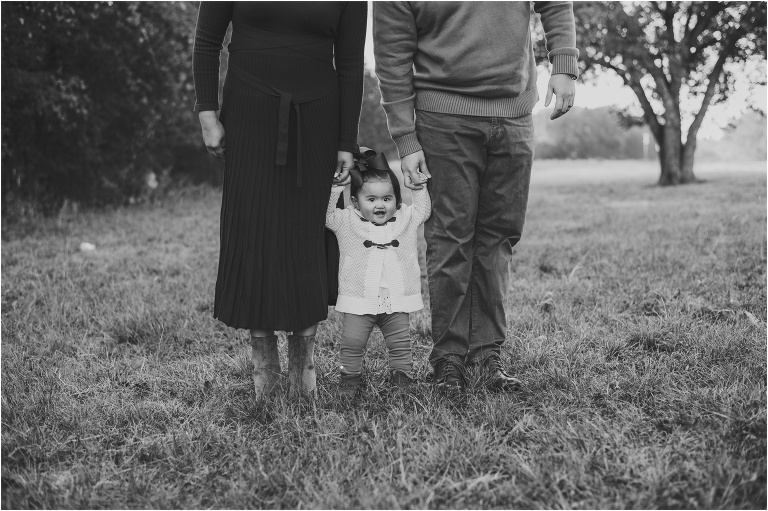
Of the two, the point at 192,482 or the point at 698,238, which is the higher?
the point at 698,238

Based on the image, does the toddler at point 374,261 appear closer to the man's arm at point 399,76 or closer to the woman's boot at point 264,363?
the man's arm at point 399,76

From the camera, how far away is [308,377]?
2.73 metres

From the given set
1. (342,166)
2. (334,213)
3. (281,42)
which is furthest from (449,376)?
(281,42)

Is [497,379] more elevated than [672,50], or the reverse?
[672,50]

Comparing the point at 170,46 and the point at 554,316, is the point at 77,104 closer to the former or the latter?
the point at 170,46

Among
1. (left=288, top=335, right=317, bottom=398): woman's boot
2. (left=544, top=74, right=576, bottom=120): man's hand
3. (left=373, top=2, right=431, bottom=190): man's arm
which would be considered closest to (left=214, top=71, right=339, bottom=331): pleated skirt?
(left=288, top=335, right=317, bottom=398): woman's boot

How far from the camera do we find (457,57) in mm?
2617

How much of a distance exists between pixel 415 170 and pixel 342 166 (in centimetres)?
29

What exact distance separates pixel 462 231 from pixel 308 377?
86 cm

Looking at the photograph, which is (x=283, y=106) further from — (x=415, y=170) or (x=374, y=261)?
(x=374, y=261)

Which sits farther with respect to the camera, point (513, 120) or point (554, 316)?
point (554, 316)

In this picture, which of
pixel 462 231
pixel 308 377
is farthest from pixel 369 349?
pixel 462 231

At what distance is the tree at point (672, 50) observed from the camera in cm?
1599

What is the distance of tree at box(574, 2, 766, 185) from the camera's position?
15992mm
